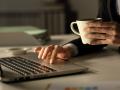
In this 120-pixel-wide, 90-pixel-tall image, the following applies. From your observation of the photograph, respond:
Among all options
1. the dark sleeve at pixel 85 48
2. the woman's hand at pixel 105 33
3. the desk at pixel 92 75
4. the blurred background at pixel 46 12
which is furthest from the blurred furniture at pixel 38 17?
the woman's hand at pixel 105 33

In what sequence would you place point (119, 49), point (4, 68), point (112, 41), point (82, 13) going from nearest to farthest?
point (4, 68) < point (112, 41) < point (119, 49) < point (82, 13)

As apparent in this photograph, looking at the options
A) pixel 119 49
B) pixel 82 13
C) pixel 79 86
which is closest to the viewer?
pixel 79 86

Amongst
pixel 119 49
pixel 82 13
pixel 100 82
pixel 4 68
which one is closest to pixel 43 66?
pixel 4 68

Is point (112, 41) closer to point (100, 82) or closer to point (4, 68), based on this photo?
point (100, 82)

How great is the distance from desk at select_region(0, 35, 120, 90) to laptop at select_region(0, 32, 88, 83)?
18 millimetres

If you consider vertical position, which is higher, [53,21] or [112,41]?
[112,41]

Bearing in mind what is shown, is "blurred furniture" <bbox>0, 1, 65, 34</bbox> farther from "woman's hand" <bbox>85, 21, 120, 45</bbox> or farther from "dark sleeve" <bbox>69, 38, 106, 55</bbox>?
"woman's hand" <bbox>85, 21, 120, 45</bbox>

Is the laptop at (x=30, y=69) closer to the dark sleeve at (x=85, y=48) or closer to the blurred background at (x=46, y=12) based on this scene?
the dark sleeve at (x=85, y=48)

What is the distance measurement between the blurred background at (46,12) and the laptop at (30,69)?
3.37 m

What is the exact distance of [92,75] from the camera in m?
1.12

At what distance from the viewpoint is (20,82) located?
3.44ft

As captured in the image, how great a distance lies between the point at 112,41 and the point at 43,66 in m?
0.26

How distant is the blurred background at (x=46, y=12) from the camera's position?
183 inches

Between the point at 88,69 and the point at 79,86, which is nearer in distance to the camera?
the point at 79,86
